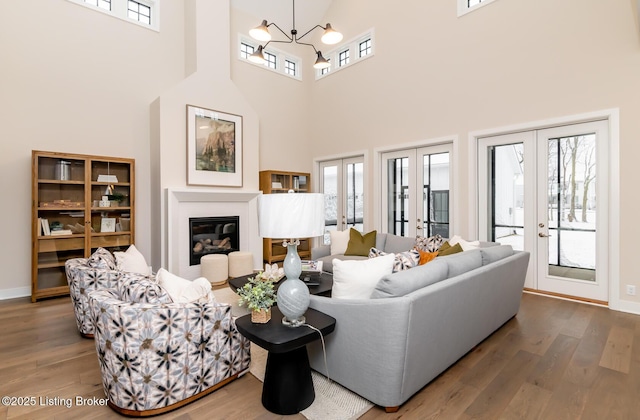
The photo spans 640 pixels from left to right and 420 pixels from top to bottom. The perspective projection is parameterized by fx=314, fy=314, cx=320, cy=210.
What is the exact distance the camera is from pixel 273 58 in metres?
7.05

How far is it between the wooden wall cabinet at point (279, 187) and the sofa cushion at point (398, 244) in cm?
237

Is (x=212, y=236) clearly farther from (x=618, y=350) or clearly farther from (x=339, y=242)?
(x=618, y=350)

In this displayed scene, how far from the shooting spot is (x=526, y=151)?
4.38m

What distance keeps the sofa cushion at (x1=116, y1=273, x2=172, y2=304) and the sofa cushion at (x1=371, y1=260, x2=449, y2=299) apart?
1387 mm

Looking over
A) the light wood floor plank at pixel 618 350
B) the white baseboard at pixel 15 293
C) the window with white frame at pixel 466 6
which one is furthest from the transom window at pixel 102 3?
the light wood floor plank at pixel 618 350

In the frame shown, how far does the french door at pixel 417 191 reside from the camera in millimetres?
5301

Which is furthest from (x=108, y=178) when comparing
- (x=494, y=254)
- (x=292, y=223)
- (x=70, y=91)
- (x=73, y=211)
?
(x=494, y=254)

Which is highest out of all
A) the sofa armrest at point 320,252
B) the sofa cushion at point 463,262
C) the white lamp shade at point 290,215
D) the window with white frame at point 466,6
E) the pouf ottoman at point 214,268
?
the window with white frame at point 466,6

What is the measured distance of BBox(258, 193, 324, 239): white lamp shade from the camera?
1.87 meters

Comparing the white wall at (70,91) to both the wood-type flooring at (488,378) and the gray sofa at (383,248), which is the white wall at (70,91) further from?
the gray sofa at (383,248)

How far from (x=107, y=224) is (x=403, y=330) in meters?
4.73

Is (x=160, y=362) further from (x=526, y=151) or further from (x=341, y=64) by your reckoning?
(x=341, y=64)

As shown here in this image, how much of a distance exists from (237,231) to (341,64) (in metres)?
4.24

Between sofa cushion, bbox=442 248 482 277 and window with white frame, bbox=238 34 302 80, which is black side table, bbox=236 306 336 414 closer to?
sofa cushion, bbox=442 248 482 277
